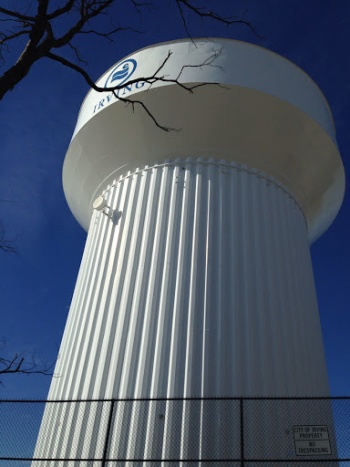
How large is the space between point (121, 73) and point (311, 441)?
7529 millimetres

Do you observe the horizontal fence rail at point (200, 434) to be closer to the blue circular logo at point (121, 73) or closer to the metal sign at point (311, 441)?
the metal sign at point (311, 441)

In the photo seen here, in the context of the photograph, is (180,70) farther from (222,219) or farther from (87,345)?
(87,345)

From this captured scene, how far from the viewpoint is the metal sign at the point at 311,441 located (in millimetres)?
6895

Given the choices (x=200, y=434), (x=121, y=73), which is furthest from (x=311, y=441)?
(x=121, y=73)

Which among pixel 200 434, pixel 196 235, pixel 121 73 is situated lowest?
pixel 200 434

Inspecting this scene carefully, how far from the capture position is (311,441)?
697cm

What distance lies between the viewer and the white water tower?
7.39 metres

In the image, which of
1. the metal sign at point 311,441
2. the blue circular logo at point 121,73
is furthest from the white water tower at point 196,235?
the metal sign at point 311,441

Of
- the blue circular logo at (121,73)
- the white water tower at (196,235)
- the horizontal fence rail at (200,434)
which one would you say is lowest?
the horizontal fence rail at (200,434)

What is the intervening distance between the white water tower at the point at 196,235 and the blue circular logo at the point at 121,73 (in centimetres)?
4

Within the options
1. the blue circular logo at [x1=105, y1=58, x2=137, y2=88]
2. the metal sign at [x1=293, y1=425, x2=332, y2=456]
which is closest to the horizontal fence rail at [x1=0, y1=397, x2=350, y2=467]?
the metal sign at [x1=293, y1=425, x2=332, y2=456]

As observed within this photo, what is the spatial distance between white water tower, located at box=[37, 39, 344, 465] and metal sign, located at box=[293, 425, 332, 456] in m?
0.60

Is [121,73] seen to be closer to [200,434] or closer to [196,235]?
[196,235]

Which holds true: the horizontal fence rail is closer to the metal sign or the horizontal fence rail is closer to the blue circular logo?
the metal sign
